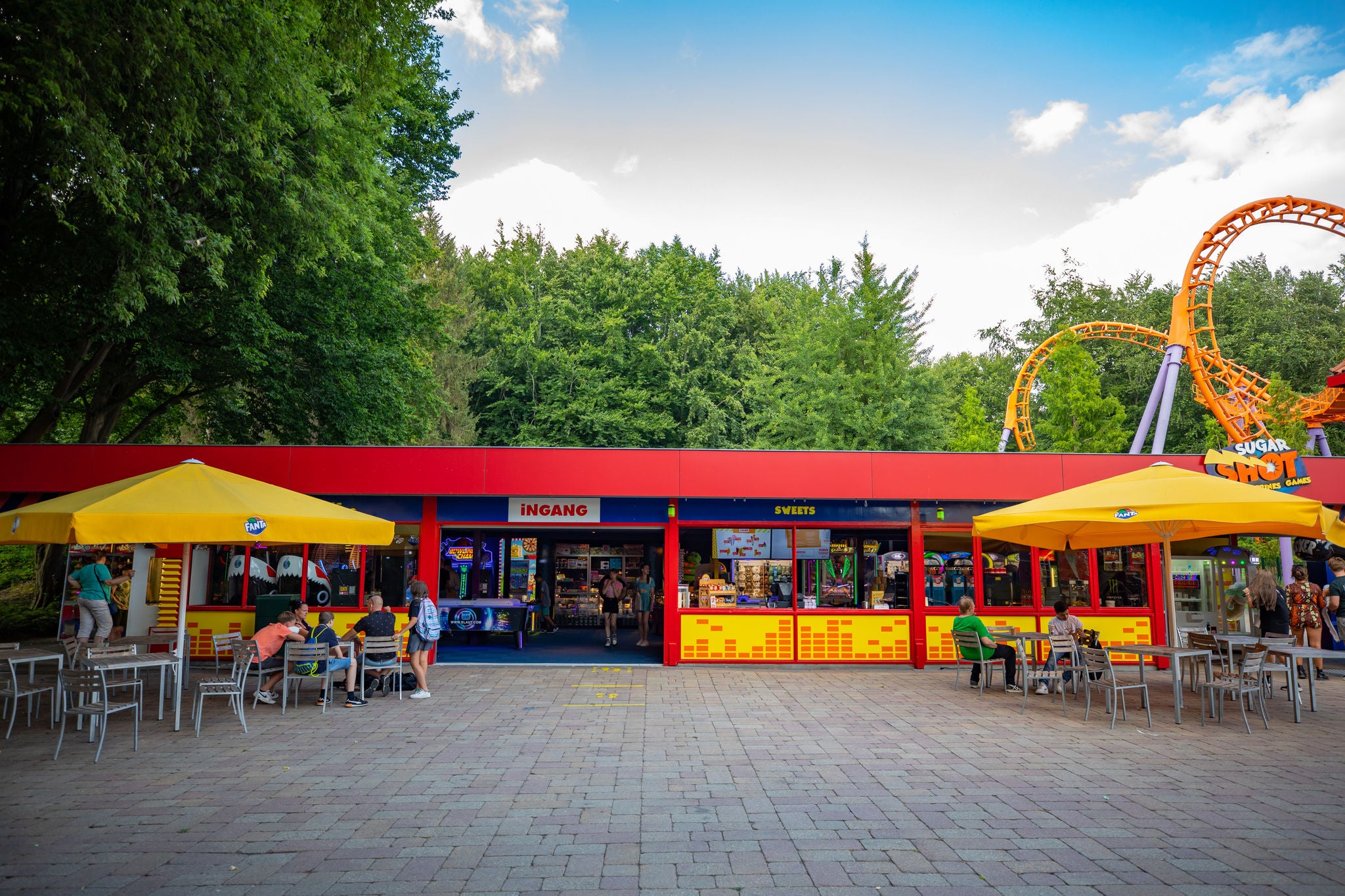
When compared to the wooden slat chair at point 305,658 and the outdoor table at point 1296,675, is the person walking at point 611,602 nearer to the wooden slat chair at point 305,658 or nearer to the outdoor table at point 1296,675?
the wooden slat chair at point 305,658

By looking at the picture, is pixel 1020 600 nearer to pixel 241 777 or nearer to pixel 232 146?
pixel 241 777

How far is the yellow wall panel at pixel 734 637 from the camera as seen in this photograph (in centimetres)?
1319

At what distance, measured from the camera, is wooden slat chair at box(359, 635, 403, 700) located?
32.7 ft

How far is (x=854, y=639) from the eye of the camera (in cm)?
1327

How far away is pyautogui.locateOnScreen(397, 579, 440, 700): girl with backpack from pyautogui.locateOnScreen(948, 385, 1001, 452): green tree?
2721 cm

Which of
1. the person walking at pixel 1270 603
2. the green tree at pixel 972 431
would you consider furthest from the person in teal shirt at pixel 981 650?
the green tree at pixel 972 431

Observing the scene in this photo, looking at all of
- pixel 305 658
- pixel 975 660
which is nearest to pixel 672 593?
pixel 975 660

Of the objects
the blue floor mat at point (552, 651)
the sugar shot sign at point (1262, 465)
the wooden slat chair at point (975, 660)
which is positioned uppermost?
the sugar shot sign at point (1262, 465)

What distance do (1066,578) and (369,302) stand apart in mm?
16855

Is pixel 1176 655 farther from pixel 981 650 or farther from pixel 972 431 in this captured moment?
pixel 972 431

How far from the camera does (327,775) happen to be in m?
6.49

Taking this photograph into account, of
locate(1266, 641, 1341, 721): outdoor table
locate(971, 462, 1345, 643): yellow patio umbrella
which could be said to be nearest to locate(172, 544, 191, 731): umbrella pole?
locate(971, 462, 1345, 643): yellow patio umbrella

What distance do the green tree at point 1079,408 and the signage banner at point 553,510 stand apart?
20.3 m

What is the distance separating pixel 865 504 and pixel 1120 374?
3023 centimetres
